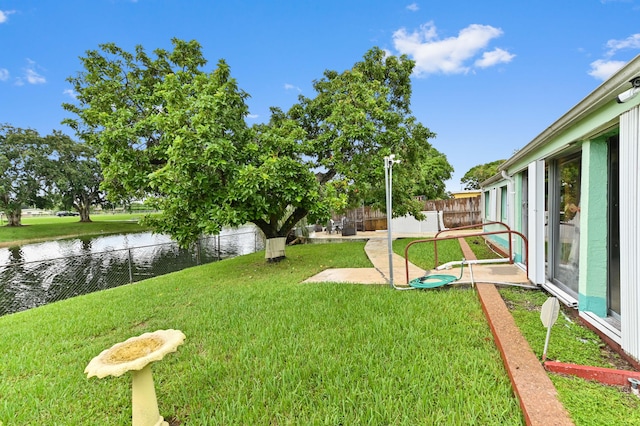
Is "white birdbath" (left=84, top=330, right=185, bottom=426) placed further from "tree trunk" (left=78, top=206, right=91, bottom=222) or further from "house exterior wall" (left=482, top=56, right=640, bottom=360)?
"tree trunk" (left=78, top=206, right=91, bottom=222)

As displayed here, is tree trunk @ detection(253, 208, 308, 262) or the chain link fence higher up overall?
tree trunk @ detection(253, 208, 308, 262)

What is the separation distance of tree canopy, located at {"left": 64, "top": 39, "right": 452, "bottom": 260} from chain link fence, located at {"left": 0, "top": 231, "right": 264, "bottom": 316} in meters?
2.67

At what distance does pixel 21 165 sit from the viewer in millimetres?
23578

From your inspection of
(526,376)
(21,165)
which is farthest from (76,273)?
(21,165)

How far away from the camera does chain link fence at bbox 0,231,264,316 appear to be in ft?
27.3

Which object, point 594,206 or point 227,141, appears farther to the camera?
point 227,141

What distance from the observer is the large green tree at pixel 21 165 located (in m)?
23.2

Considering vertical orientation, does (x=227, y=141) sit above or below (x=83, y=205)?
above

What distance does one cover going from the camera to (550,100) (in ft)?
36.3

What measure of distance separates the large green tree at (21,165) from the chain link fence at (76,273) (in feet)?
54.8

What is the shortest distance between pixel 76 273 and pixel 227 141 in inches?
323

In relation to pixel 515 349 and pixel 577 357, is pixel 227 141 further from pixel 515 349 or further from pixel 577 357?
pixel 577 357

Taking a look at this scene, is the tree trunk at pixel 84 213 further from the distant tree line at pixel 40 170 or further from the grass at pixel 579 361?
the grass at pixel 579 361

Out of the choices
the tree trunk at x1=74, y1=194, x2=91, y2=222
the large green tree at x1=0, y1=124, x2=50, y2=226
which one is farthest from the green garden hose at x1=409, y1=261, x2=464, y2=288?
the tree trunk at x1=74, y1=194, x2=91, y2=222
